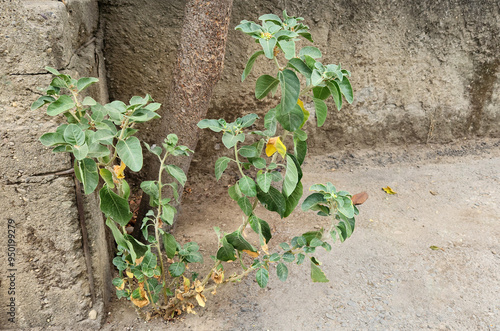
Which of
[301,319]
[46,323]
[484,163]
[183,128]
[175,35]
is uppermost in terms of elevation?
[175,35]

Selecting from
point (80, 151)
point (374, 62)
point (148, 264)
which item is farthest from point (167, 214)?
point (374, 62)

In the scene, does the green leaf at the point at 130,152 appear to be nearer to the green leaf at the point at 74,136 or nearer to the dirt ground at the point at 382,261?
the green leaf at the point at 74,136

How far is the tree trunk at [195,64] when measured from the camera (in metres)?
2.09

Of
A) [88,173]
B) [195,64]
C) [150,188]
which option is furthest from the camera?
[195,64]

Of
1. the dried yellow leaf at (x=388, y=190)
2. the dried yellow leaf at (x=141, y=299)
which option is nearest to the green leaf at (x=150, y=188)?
the dried yellow leaf at (x=141, y=299)

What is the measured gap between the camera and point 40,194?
1.74 meters

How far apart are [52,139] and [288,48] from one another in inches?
33.5

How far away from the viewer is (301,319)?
1990 mm

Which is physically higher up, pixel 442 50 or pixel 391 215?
pixel 442 50

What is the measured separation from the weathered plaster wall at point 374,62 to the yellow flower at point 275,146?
5.71 ft

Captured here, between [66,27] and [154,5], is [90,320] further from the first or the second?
[154,5]

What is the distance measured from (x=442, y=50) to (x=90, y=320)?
3715mm

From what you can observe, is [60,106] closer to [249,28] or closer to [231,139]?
[231,139]

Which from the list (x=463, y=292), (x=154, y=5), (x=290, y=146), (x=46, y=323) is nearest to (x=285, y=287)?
(x=463, y=292)
